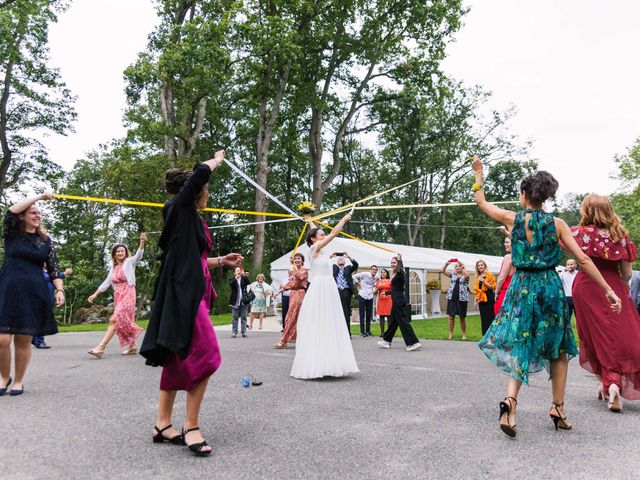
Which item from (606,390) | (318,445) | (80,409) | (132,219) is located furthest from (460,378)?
(132,219)

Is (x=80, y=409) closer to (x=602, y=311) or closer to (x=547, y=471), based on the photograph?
(x=547, y=471)

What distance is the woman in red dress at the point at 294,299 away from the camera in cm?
1070

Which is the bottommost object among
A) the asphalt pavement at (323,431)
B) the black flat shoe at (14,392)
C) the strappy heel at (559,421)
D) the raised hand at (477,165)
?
the black flat shoe at (14,392)

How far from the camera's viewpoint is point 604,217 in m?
5.07

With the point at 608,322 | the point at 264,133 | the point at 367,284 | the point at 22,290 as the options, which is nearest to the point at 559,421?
the point at 608,322

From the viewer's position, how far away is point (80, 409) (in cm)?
484

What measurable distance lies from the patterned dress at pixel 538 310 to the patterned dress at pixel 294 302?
6.65m

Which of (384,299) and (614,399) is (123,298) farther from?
(614,399)

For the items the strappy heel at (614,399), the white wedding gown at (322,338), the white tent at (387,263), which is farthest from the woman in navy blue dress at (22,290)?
the white tent at (387,263)

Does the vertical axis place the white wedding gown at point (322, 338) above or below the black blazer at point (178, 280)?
below

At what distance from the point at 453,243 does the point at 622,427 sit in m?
50.1

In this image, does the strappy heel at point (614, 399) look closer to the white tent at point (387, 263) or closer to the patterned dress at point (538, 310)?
the patterned dress at point (538, 310)

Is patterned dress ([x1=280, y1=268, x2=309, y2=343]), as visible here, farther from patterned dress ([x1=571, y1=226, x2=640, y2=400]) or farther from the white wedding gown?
patterned dress ([x1=571, y1=226, x2=640, y2=400])

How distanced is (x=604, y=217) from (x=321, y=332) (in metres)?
3.54
